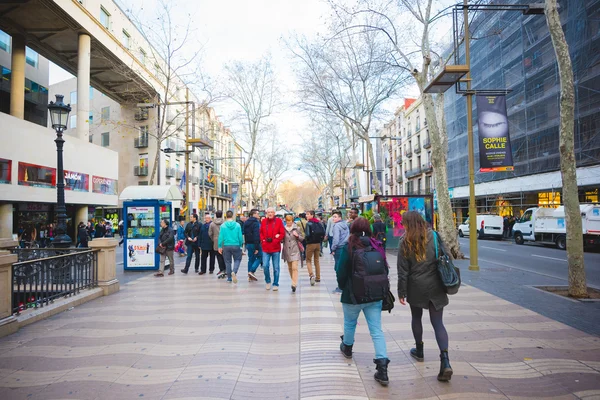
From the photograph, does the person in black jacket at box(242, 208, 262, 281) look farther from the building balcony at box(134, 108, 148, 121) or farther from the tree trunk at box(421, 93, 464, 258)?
the building balcony at box(134, 108, 148, 121)

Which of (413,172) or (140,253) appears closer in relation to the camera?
(140,253)

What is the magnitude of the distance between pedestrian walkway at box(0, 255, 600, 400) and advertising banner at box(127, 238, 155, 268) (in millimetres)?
5117

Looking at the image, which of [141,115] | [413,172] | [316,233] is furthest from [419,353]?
[413,172]

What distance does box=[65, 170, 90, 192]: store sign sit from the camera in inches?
854

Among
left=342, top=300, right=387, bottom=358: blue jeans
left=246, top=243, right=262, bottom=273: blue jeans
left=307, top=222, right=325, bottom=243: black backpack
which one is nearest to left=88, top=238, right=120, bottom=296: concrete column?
left=246, top=243, right=262, bottom=273: blue jeans

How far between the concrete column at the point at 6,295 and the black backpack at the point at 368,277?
4971 mm

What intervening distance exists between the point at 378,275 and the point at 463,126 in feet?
116

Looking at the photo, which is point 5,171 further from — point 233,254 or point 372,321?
point 372,321

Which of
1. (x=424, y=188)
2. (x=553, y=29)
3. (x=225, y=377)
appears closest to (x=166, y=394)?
(x=225, y=377)

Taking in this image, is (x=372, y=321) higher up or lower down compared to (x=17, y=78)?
lower down

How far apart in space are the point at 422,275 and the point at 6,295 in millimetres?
5732

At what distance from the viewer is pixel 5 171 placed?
57.8 feet

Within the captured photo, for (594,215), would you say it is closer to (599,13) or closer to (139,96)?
(599,13)

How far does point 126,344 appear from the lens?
5.03m
